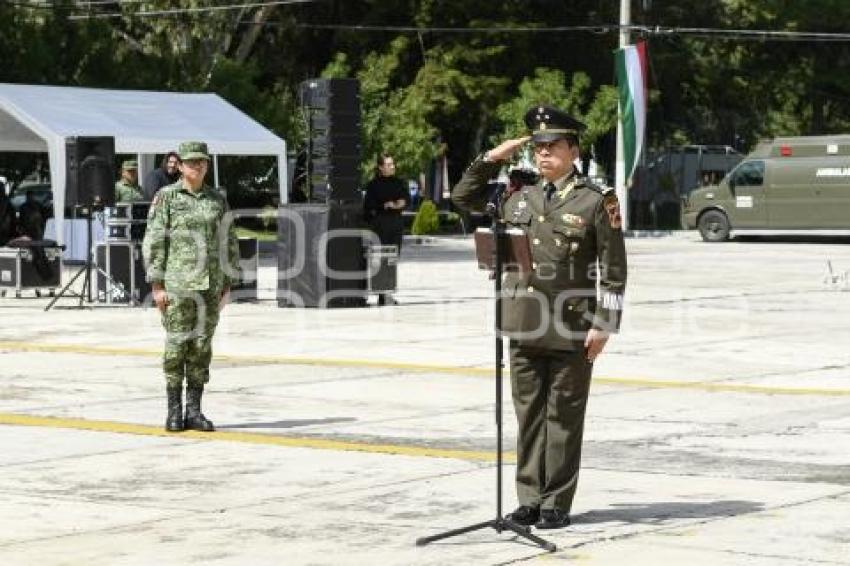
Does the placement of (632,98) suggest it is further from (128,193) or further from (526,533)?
(526,533)

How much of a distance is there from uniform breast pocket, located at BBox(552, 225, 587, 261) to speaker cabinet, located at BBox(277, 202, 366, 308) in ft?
48.1

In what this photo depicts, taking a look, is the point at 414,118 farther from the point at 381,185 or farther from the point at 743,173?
the point at 381,185

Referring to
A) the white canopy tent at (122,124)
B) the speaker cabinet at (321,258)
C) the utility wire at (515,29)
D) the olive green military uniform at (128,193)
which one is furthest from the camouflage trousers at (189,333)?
the utility wire at (515,29)

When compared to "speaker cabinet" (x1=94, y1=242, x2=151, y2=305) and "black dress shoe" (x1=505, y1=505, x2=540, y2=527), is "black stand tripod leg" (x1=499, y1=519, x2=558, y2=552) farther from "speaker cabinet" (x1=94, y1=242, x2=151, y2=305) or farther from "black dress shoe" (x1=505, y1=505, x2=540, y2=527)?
"speaker cabinet" (x1=94, y1=242, x2=151, y2=305)

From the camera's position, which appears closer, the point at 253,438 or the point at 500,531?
the point at 500,531

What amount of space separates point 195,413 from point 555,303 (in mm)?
4265

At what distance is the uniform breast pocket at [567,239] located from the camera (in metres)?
8.85

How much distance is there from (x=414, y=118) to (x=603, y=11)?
11.3 meters

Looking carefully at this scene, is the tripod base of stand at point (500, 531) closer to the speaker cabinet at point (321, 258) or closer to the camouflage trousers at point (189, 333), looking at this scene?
the camouflage trousers at point (189, 333)

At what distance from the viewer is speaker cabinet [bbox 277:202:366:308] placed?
2353 cm

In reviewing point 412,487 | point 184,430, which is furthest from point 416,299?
point 412,487

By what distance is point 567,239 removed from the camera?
8875mm

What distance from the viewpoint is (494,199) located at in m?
8.99

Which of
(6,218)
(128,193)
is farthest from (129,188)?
(6,218)
